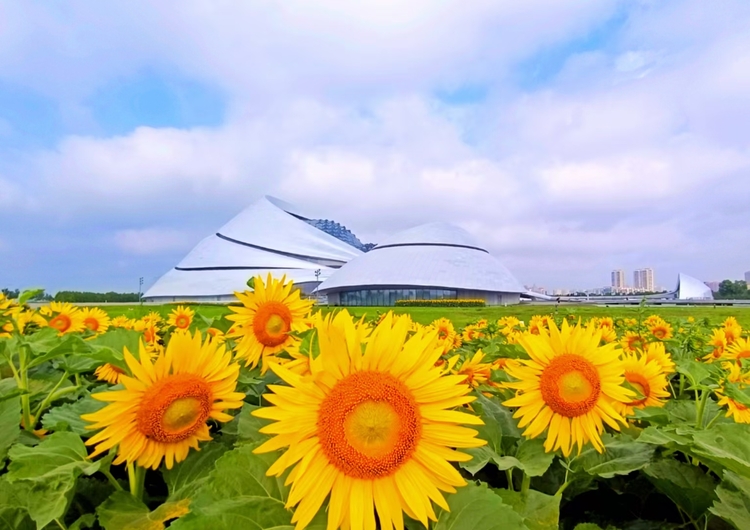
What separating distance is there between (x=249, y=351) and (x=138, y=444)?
0.55m

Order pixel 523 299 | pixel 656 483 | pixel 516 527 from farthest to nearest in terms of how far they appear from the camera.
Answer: pixel 523 299
pixel 656 483
pixel 516 527

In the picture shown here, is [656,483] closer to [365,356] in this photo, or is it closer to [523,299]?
[365,356]

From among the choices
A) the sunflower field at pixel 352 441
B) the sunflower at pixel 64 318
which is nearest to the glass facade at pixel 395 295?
the sunflower at pixel 64 318

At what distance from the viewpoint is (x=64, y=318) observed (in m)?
3.08

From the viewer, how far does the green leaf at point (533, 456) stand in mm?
1018

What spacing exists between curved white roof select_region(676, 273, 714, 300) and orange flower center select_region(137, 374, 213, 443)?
2664 inches

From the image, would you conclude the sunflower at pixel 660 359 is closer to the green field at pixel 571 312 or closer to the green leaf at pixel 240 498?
the green leaf at pixel 240 498

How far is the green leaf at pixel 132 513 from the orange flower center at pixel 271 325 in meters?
0.62

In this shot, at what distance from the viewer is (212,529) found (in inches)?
30.0

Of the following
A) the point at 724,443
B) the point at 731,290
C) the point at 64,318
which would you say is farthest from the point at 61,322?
the point at 731,290

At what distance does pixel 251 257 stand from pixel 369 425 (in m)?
64.0

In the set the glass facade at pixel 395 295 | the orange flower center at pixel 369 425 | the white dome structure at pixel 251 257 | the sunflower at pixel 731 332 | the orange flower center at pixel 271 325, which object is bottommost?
the orange flower center at pixel 369 425

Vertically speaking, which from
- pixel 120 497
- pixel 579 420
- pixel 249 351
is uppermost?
pixel 249 351

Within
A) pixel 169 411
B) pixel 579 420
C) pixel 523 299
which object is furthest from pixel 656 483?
pixel 523 299
